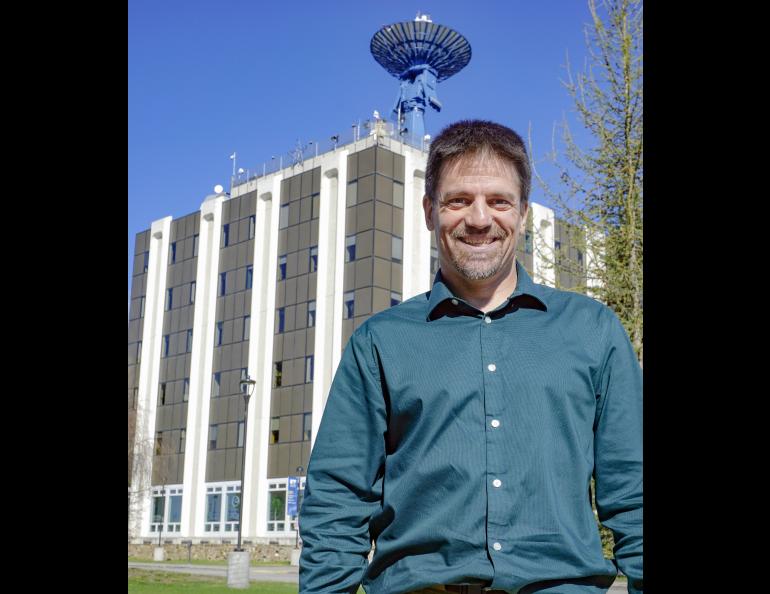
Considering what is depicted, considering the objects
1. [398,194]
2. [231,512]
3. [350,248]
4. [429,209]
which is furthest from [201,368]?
[429,209]

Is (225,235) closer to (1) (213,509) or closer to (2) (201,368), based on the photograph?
(2) (201,368)

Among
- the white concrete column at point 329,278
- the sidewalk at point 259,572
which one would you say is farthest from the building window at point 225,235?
the sidewalk at point 259,572

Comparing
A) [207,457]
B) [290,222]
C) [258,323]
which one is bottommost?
[207,457]

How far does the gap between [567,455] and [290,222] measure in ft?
172

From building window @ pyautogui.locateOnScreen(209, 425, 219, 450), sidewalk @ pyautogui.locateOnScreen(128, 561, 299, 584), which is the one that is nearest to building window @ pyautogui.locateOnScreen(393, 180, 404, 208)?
building window @ pyautogui.locateOnScreen(209, 425, 219, 450)

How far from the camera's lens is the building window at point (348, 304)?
49509mm

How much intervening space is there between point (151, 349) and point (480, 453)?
61836 millimetres

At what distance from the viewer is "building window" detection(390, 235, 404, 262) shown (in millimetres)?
49812

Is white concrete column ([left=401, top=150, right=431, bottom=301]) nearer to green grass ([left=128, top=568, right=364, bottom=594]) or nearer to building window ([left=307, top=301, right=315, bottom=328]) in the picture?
building window ([left=307, top=301, right=315, bottom=328])

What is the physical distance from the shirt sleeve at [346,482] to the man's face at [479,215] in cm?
41

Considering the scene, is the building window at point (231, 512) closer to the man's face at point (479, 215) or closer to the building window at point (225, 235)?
the building window at point (225, 235)
